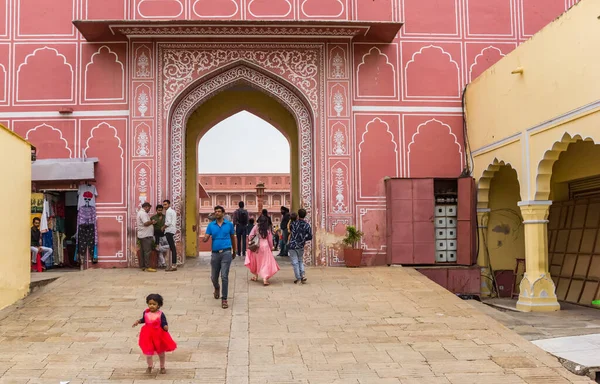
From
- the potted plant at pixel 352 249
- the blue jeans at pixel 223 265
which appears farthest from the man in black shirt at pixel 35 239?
the potted plant at pixel 352 249

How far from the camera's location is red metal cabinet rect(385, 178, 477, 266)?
509 inches

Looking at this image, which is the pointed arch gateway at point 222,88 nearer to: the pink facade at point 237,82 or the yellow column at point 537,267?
the pink facade at point 237,82

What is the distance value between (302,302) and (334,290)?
0.99 meters

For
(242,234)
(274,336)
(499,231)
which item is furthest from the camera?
(242,234)

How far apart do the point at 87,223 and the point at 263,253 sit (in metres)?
4.17

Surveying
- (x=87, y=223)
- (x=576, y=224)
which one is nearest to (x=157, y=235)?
(x=87, y=223)

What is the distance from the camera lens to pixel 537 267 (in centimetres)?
1079

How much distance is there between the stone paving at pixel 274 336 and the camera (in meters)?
6.19

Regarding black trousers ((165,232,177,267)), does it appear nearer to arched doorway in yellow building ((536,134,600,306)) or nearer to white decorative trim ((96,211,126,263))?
white decorative trim ((96,211,126,263))

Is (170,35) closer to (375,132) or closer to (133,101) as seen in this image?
(133,101)

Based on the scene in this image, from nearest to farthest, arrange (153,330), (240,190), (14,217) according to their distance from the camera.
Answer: (153,330) < (14,217) < (240,190)

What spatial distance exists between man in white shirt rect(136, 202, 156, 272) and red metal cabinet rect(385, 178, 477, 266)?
4.65 metres

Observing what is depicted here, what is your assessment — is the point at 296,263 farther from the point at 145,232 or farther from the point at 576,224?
the point at 576,224

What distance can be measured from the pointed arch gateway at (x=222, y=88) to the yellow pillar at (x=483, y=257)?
3.35 m
